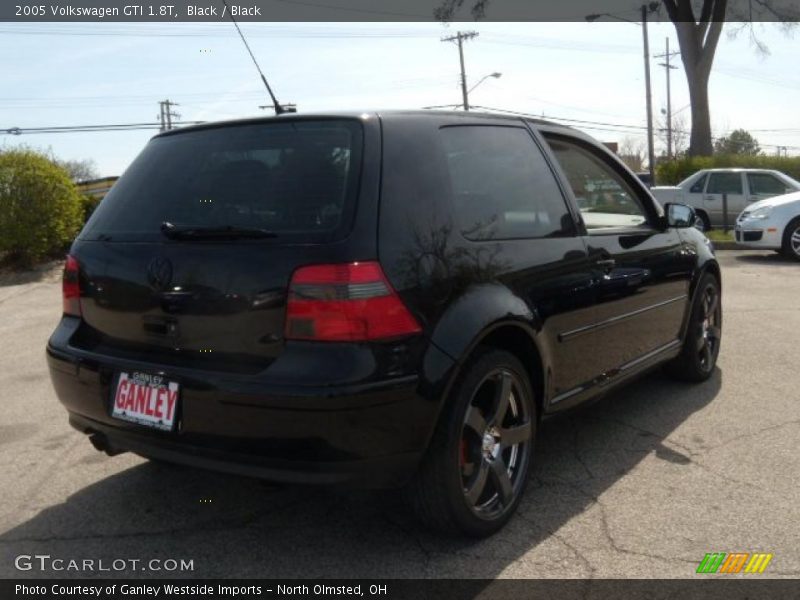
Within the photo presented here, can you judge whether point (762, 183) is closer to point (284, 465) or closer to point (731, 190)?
point (731, 190)

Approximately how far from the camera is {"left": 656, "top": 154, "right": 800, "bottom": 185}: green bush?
24.8 m

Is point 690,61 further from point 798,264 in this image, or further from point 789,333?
point 789,333

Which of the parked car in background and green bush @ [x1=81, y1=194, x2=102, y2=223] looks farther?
the parked car in background

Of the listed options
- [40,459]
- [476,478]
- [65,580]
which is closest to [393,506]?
[476,478]

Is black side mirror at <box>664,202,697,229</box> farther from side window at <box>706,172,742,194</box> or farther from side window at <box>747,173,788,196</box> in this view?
side window at <box>747,173,788,196</box>

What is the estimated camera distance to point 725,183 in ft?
54.9

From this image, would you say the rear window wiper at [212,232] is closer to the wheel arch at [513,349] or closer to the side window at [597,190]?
the wheel arch at [513,349]

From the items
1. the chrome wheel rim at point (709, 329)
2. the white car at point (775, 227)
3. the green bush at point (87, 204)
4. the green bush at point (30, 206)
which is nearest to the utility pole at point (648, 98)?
the white car at point (775, 227)

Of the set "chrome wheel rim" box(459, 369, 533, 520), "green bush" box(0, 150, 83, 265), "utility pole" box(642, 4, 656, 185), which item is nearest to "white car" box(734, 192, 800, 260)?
"chrome wheel rim" box(459, 369, 533, 520)

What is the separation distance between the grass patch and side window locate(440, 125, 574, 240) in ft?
41.8

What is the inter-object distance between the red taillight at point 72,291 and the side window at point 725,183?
1601 cm

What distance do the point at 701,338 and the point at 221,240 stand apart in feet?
11.6

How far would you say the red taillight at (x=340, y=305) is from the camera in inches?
99.0

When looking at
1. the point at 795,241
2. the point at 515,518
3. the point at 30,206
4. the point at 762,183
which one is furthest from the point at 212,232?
the point at 762,183
